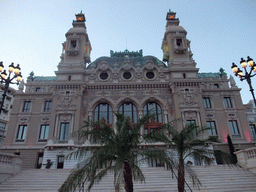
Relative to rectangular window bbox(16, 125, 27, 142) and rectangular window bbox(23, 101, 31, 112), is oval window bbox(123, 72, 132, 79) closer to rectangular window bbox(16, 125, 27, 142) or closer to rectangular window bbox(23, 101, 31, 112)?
rectangular window bbox(23, 101, 31, 112)

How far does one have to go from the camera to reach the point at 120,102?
33438 millimetres

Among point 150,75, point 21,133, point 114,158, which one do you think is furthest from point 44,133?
point 114,158

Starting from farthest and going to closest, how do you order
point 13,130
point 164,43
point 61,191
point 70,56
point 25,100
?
point 164,43
point 70,56
point 25,100
point 13,130
point 61,191

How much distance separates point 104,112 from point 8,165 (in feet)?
53.5

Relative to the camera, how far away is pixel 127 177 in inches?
472

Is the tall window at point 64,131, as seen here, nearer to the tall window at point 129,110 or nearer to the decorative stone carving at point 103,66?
the tall window at point 129,110

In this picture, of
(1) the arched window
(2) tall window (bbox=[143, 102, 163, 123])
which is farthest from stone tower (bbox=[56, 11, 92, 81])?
(1) the arched window

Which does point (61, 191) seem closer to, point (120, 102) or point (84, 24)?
point (120, 102)

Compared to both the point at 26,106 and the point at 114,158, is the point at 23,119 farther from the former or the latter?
the point at 114,158

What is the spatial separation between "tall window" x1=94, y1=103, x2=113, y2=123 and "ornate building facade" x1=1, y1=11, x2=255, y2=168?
0.51 ft

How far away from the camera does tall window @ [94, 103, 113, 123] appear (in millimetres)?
32816

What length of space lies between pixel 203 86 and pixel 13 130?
32.2 meters

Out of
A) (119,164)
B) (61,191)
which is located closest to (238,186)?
(119,164)

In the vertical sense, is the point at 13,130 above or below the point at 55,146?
above
